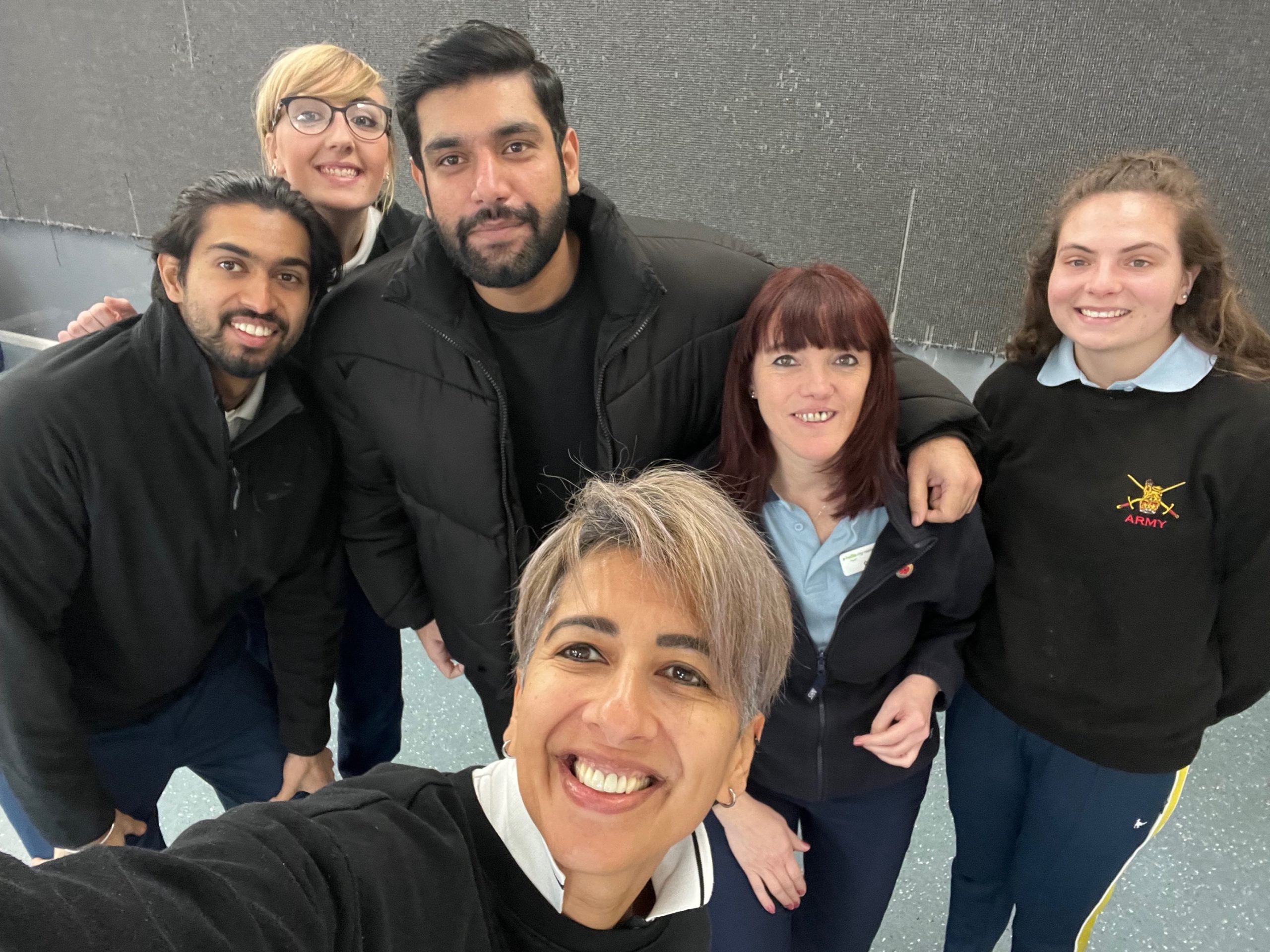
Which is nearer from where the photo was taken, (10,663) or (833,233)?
(10,663)

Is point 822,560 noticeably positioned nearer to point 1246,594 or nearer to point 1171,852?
point 1246,594

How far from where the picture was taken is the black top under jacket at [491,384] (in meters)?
1.20

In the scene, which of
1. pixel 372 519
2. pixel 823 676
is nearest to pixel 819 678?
pixel 823 676

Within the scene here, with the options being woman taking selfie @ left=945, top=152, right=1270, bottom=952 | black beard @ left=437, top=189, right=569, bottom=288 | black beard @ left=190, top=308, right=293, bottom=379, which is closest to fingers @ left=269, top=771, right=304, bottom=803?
black beard @ left=190, top=308, right=293, bottom=379

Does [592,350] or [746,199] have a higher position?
[746,199]

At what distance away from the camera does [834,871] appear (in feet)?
4.08

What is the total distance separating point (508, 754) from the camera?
0.89 m

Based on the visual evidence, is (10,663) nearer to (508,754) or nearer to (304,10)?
(508,754)

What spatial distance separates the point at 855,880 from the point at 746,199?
157cm

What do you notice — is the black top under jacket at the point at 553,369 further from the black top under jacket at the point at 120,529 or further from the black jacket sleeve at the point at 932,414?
the black jacket sleeve at the point at 932,414

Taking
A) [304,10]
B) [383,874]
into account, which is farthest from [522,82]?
[304,10]

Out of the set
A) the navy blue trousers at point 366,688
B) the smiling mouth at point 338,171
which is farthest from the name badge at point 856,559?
the smiling mouth at point 338,171

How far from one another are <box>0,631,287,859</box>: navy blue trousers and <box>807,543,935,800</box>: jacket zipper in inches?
40.6

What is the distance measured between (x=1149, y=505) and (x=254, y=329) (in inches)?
53.7
